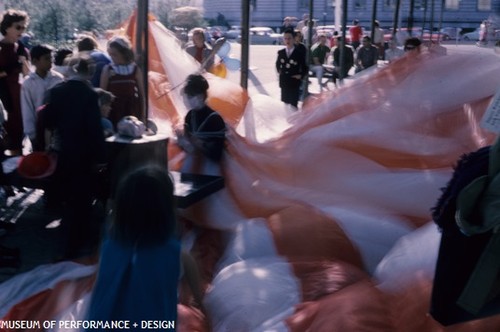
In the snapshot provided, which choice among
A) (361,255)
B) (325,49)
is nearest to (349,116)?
(361,255)

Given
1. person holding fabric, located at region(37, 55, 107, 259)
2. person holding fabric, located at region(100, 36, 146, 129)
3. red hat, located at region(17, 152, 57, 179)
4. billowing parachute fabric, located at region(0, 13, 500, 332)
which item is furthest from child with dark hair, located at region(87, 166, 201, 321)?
person holding fabric, located at region(100, 36, 146, 129)

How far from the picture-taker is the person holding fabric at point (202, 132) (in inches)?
207

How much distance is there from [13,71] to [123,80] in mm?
1403

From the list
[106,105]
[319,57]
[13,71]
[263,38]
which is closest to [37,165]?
[106,105]

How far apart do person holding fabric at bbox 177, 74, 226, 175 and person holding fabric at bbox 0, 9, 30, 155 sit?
2.44m

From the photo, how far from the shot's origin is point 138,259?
247 centimetres

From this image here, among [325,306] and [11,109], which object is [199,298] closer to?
[325,306]

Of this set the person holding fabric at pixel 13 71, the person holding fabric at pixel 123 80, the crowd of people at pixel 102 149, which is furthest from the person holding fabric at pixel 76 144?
the person holding fabric at pixel 13 71

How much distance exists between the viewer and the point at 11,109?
7.02 m

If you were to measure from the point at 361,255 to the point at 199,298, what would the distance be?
46.8 inches

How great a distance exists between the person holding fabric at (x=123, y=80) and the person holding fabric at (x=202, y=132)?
0.98 m

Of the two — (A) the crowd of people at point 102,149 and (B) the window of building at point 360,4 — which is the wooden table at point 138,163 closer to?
(A) the crowd of people at point 102,149

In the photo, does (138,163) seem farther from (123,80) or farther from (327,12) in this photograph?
(327,12)

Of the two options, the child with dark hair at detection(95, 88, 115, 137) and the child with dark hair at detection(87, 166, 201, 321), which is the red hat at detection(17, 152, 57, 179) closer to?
the child with dark hair at detection(95, 88, 115, 137)
